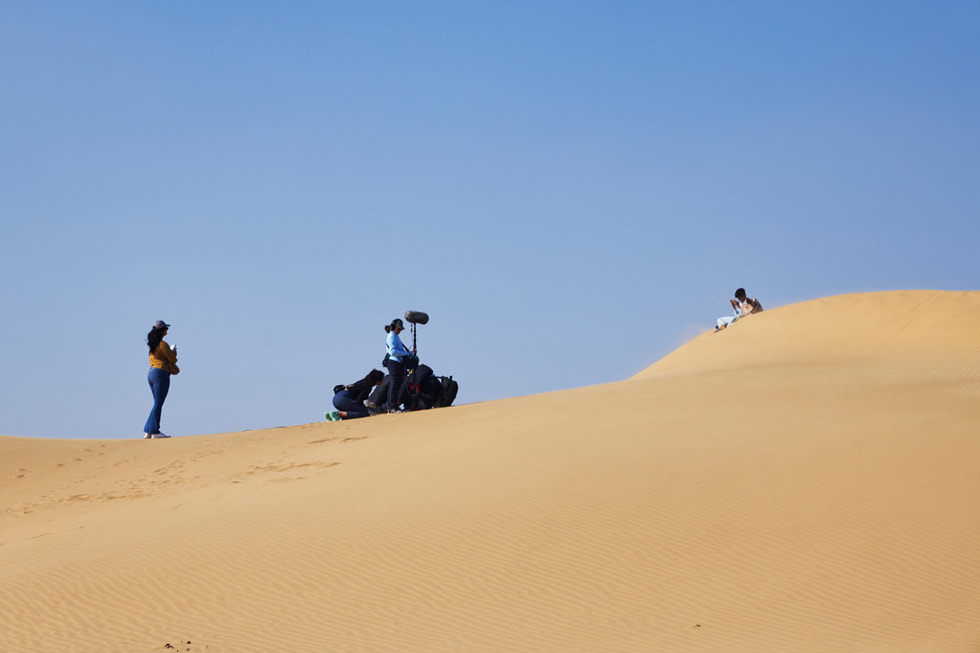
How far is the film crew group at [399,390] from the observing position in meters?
16.2

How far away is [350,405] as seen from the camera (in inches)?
667

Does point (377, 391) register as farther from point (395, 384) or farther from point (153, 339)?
point (153, 339)

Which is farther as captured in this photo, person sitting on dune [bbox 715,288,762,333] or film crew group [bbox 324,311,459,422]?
person sitting on dune [bbox 715,288,762,333]

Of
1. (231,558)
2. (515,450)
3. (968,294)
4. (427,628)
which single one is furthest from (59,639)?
(968,294)

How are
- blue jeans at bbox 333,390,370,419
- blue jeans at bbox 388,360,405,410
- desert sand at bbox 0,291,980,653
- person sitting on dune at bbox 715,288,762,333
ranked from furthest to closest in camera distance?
person sitting on dune at bbox 715,288,762,333, blue jeans at bbox 333,390,370,419, blue jeans at bbox 388,360,405,410, desert sand at bbox 0,291,980,653

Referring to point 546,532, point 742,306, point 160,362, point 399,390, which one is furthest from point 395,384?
point 742,306

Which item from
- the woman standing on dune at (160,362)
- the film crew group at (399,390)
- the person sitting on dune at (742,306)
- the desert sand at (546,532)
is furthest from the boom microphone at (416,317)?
the person sitting on dune at (742,306)

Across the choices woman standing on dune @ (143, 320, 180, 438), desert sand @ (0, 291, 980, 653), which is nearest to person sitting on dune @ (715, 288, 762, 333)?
desert sand @ (0, 291, 980, 653)

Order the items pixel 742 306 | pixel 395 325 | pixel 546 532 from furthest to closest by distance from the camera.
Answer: pixel 742 306
pixel 395 325
pixel 546 532

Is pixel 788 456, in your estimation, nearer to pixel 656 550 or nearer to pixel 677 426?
pixel 677 426

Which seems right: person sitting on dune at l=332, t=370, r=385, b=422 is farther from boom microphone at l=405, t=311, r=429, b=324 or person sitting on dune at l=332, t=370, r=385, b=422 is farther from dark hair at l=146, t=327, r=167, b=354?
dark hair at l=146, t=327, r=167, b=354

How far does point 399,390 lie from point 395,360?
0.87 meters

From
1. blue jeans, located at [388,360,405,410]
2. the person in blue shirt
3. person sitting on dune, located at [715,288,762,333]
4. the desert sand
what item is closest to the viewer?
the desert sand

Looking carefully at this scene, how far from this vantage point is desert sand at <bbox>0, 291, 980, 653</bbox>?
7.16m
